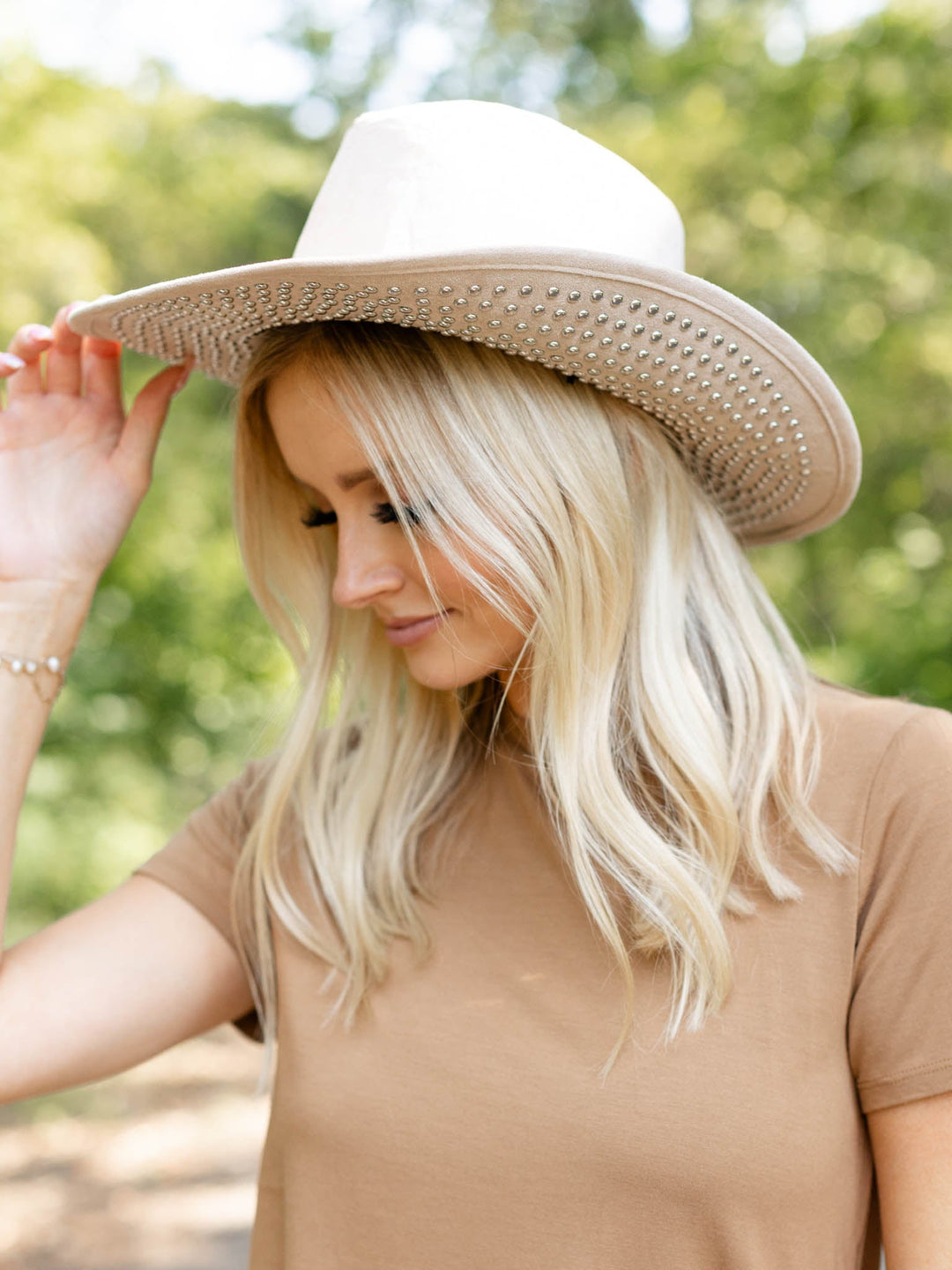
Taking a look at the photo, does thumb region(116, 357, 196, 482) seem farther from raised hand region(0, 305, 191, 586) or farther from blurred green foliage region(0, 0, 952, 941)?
blurred green foliage region(0, 0, 952, 941)

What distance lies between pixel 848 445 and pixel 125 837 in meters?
5.32

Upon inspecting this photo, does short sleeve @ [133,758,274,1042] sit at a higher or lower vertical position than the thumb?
lower

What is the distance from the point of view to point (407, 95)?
28.1 feet

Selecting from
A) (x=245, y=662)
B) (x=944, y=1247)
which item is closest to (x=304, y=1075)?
(x=944, y=1247)

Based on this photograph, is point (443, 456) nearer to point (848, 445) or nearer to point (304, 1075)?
point (848, 445)

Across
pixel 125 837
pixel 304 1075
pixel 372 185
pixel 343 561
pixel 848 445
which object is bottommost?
pixel 125 837

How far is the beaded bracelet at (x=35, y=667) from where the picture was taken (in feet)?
5.95

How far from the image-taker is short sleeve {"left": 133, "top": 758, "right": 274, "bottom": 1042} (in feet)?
6.16

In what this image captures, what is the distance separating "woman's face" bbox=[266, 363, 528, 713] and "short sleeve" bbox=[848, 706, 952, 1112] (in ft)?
1.78

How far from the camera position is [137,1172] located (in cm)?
451

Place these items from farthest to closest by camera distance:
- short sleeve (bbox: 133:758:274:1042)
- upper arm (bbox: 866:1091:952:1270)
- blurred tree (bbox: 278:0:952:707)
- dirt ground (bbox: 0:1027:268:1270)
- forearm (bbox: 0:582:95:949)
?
blurred tree (bbox: 278:0:952:707), dirt ground (bbox: 0:1027:268:1270), short sleeve (bbox: 133:758:274:1042), forearm (bbox: 0:582:95:949), upper arm (bbox: 866:1091:952:1270)

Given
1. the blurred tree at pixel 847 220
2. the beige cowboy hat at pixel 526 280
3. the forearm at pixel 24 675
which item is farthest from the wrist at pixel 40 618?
the blurred tree at pixel 847 220

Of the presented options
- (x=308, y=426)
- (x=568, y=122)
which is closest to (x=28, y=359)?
(x=308, y=426)

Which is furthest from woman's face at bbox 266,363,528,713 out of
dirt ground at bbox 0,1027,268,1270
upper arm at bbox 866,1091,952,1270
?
dirt ground at bbox 0,1027,268,1270
